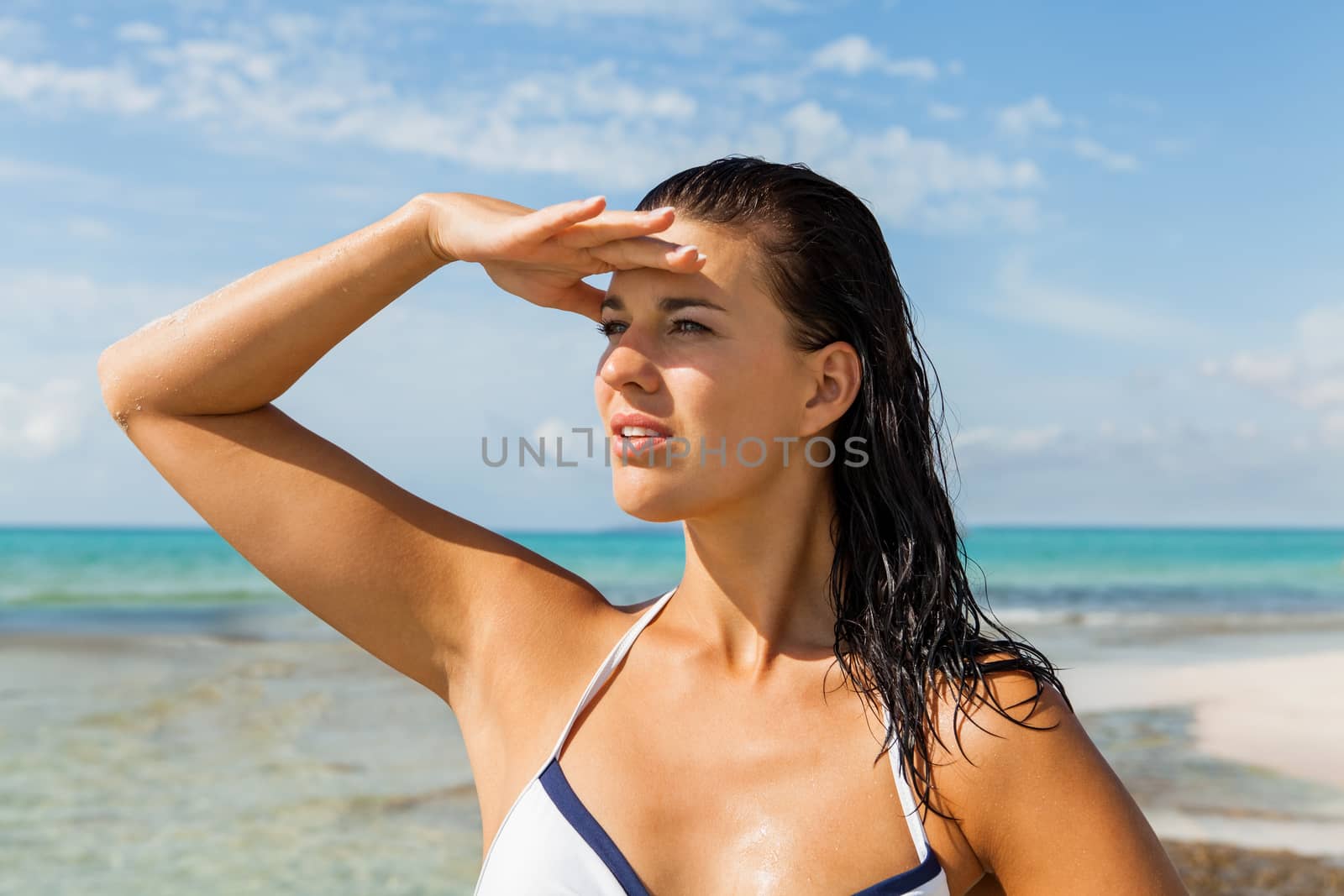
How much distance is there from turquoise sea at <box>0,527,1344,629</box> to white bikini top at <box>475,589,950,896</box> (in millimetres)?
9987

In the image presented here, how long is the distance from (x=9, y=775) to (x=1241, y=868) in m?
6.87

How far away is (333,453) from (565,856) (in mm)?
875

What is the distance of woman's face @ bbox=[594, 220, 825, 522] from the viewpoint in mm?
1998

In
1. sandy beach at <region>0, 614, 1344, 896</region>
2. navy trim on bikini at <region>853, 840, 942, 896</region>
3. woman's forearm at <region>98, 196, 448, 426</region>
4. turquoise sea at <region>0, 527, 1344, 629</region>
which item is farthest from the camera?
turquoise sea at <region>0, 527, 1344, 629</region>

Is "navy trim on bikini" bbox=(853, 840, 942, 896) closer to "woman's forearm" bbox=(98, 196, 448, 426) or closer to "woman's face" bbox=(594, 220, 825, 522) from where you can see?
"woman's face" bbox=(594, 220, 825, 522)

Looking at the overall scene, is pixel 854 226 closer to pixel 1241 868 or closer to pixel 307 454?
pixel 307 454

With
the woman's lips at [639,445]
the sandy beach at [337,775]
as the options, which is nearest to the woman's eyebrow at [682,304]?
the woman's lips at [639,445]

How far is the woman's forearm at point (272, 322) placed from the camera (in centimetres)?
211

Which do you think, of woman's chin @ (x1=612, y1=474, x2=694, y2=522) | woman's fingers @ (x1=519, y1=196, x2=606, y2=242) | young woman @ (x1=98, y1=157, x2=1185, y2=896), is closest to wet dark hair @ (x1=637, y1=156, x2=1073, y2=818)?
young woman @ (x1=98, y1=157, x2=1185, y2=896)

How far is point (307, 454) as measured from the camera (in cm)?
219

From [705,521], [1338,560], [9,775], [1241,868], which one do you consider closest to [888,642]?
[705,521]

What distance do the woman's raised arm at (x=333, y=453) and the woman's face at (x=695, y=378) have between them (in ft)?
0.49

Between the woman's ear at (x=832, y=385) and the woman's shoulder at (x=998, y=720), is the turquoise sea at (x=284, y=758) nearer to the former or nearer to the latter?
the woman's shoulder at (x=998, y=720)

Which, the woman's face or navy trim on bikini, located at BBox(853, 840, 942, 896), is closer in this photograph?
navy trim on bikini, located at BBox(853, 840, 942, 896)
